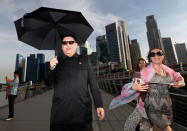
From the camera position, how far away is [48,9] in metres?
1.75

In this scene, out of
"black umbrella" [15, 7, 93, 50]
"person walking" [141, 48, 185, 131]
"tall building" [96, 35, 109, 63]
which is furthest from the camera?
"tall building" [96, 35, 109, 63]

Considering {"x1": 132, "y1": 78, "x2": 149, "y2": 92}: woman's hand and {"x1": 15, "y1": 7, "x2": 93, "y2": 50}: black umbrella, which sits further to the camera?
{"x1": 15, "y1": 7, "x2": 93, "y2": 50}: black umbrella

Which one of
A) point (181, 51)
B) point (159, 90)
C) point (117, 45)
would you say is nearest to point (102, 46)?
point (117, 45)

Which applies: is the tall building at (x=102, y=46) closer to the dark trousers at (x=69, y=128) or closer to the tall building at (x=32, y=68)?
the tall building at (x=32, y=68)

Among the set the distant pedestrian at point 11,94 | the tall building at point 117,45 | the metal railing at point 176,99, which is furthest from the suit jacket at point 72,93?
the tall building at point 117,45

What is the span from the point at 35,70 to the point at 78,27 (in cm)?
19888

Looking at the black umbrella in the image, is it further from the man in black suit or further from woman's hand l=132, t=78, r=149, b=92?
woman's hand l=132, t=78, r=149, b=92

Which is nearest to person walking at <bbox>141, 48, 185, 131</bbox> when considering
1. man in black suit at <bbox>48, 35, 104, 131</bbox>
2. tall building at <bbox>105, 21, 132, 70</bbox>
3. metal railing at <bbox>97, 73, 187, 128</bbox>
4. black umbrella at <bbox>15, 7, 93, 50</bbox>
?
man in black suit at <bbox>48, 35, 104, 131</bbox>

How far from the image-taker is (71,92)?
1.33 m

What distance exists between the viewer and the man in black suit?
4.23ft

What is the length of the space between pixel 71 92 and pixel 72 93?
0.02 m

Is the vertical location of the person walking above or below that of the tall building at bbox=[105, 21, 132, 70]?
below

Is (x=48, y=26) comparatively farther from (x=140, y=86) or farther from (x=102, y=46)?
(x=102, y=46)

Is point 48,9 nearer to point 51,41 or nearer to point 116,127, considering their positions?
point 51,41
